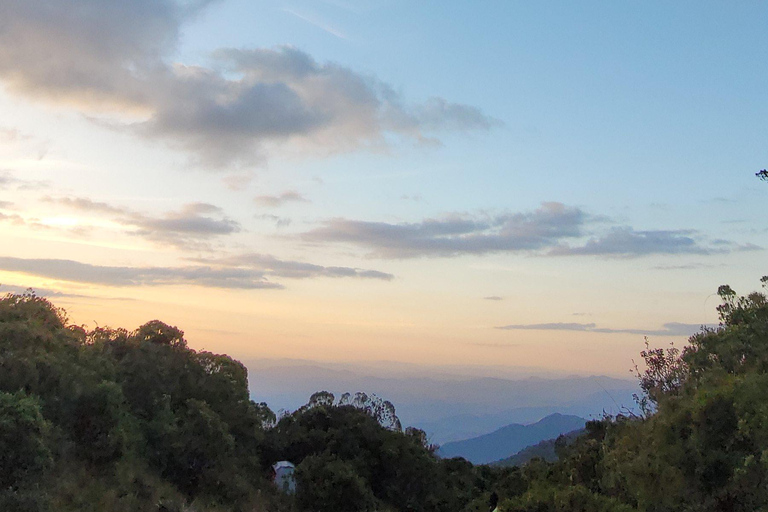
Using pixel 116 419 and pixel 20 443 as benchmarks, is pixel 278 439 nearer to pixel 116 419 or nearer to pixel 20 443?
pixel 116 419

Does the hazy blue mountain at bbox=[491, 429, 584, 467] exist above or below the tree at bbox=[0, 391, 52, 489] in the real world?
below

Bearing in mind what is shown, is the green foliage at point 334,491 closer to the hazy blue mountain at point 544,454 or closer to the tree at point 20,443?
the hazy blue mountain at point 544,454

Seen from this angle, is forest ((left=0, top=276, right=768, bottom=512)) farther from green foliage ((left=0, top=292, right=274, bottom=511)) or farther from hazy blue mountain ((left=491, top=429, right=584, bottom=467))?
hazy blue mountain ((left=491, top=429, right=584, bottom=467))

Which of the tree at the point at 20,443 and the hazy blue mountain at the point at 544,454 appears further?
the hazy blue mountain at the point at 544,454

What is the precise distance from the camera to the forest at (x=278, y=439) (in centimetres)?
2131

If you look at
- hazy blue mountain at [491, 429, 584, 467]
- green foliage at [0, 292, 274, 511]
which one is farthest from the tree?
hazy blue mountain at [491, 429, 584, 467]

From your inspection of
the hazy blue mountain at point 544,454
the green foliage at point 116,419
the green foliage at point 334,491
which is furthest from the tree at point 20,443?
the hazy blue mountain at point 544,454

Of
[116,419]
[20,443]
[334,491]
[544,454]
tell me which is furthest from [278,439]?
[544,454]

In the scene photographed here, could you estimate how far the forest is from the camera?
69.9 ft

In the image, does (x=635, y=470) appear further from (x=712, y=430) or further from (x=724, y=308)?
(x=724, y=308)

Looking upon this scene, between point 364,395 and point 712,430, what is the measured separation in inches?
1100

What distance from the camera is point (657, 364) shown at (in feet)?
129

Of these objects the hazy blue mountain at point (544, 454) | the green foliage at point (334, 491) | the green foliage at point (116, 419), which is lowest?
the hazy blue mountain at point (544, 454)

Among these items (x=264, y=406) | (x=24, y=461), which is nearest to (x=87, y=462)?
(x=24, y=461)
